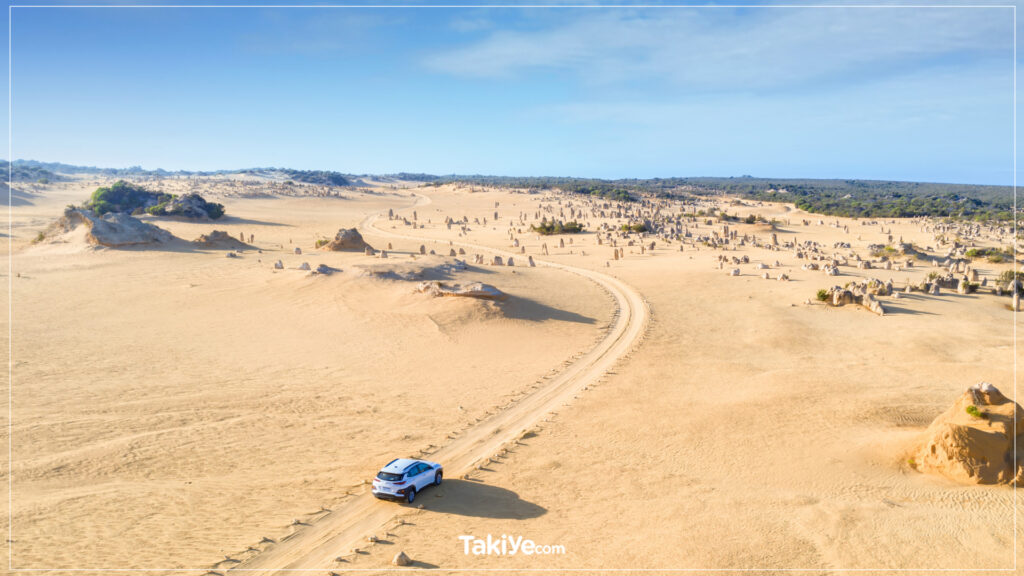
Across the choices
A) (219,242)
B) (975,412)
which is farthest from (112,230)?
(975,412)

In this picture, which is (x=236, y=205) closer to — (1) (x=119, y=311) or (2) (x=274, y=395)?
(1) (x=119, y=311)

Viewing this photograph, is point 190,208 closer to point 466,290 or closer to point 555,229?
point 555,229

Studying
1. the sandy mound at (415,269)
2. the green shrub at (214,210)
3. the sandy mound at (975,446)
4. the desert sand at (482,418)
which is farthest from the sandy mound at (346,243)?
the sandy mound at (975,446)

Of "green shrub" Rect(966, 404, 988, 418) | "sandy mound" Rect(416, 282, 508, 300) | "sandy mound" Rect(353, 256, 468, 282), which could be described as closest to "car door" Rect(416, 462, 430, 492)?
"green shrub" Rect(966, 404, 988, 418)

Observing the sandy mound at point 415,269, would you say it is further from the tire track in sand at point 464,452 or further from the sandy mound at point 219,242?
the sandy mound at point 219,242

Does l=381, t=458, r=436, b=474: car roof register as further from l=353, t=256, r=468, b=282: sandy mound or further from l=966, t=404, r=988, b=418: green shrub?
l=353, t=256, r=468, b=282: sandy mound
